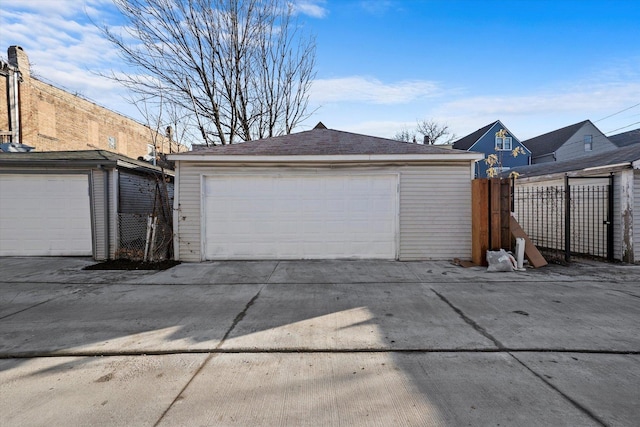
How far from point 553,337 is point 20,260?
34.2 ft

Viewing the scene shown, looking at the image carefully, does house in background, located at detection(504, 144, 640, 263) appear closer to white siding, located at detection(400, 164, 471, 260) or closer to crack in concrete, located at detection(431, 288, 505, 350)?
white siding, located at detection(400, 164, 471, 260)

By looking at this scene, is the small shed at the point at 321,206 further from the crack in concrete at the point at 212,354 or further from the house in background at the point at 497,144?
the house in background at the point at 497,144

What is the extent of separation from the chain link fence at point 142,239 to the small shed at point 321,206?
30 cm

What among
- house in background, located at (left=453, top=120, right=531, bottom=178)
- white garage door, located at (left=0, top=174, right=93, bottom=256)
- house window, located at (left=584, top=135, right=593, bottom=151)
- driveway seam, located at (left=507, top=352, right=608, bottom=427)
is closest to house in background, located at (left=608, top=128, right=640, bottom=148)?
house window, located at (left=584, top=135, right=593, bottom=151)

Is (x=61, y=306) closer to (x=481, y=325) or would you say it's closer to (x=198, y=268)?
(x=198, y=268)

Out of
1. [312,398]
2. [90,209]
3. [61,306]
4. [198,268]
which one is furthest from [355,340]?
[90,209]

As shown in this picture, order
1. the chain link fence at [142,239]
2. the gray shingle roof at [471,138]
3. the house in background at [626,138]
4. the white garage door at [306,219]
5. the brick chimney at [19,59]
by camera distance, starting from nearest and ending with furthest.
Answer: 1. the chain link fence at [142,239]
2. the white garage door at [306,219]
3. the brick chimney at [19,59]
4. the house in background at [626,138]
5. the gray shingle roof at [471,138]

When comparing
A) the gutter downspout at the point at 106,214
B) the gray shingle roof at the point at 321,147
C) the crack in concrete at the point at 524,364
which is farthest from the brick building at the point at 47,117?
the crack in concrete at the point at 524,364

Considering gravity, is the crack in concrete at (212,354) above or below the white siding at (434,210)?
below

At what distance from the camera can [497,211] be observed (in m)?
7.16

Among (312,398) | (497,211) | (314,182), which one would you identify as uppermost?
(314,182)

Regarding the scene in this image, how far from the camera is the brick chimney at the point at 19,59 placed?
1416cm

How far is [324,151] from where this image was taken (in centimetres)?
800

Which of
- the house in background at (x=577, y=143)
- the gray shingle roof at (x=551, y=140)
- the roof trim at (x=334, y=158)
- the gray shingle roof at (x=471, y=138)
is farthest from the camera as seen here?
the gray shingle roof at (x=471, y=138)
